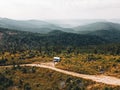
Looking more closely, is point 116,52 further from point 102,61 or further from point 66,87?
point 66,87

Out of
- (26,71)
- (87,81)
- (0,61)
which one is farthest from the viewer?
(0,61)

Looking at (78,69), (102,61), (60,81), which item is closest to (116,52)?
(102,61)

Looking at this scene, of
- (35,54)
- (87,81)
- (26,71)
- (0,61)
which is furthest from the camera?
(35,54)

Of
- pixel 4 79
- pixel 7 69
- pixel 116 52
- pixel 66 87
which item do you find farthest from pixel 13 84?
pixel 116 52

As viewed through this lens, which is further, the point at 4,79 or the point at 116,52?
the point at 116,52

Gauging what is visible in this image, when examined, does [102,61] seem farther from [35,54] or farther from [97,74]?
[35,54]

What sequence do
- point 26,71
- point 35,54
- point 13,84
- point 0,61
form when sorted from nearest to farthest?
1. point 13,84
2. point 26,71
3. point 0,61
4. point 35,54

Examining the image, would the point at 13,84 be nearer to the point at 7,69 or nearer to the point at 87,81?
the point at 7,69

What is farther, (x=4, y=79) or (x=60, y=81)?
(x=4, y=79)
